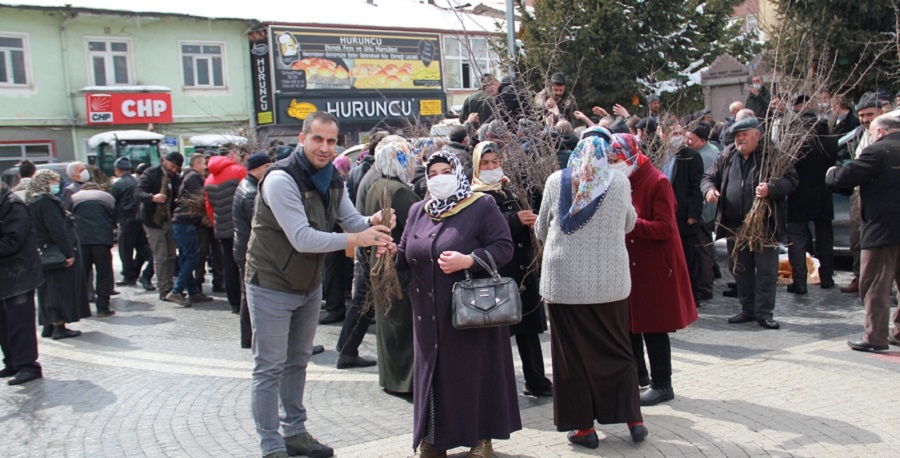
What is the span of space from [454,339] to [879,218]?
419 centimetres

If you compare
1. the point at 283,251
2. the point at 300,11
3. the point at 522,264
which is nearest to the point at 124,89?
the point at 300,11

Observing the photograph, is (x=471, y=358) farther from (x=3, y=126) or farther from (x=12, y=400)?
(x=3, y=126)

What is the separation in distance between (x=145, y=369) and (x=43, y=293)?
2.16 m

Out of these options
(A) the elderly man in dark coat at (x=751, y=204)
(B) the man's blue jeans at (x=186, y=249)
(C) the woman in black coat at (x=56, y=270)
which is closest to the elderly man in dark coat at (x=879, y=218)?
(A) the elderly man in dark coat at (x=751, y=204)

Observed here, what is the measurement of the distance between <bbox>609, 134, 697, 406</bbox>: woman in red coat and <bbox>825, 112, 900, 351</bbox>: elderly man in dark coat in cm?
219

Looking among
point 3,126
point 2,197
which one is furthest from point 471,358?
point 3,126

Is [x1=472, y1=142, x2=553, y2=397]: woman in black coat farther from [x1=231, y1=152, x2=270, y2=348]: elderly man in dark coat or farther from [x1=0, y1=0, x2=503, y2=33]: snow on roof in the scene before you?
[x1=0, y1=0, x2=503, y2=33]: snow on roof

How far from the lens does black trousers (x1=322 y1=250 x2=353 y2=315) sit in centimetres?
914

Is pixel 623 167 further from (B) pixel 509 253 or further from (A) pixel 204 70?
(A) pixel 204 70

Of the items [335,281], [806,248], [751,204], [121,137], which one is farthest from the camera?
[121,137]

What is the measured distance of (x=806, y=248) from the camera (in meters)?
9.84

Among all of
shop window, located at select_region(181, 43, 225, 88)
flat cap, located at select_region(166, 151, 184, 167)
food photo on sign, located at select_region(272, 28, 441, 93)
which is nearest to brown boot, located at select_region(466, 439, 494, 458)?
flat cap, located at select_region(166, 151, 184, 167)

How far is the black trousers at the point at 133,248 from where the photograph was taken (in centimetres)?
1226

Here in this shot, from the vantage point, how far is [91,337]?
9188 mm
